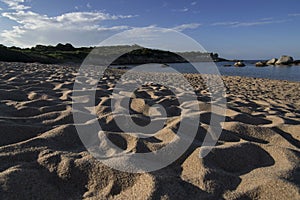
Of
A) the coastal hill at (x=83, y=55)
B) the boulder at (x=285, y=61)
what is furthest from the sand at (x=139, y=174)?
the boulder at (x=285, y=61)

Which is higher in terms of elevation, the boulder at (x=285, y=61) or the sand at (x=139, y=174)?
the sand at (x=139, y=174)

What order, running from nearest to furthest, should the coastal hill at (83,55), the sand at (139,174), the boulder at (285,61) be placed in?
the sand at (139,174), the coastal hill at (83,55), the boulder at (285,61)

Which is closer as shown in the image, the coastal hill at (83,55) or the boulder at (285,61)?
the coastal hill at (83,55)

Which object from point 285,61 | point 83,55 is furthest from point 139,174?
point 285,61

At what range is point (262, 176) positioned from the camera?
1.70 meters

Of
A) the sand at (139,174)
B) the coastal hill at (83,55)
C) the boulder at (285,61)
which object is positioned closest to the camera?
the sand at (139,174)

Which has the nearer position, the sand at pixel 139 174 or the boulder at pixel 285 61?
the sand at pixel 139 174

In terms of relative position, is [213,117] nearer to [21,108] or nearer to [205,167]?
[205,167]

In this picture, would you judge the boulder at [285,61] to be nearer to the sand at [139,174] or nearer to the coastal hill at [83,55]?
the coastal hill at [83,55]

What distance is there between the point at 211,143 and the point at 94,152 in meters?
0.99

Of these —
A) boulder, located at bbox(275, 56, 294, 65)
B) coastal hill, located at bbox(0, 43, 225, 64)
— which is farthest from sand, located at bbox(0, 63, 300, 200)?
boulder, located at bbox(275, 56, 294, 65)

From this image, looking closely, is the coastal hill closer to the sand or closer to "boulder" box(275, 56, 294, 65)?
"boulder" box(275, 56, 294, 65)

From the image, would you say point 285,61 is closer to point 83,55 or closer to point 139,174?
point 83,55

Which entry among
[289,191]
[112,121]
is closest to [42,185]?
[112,121]
